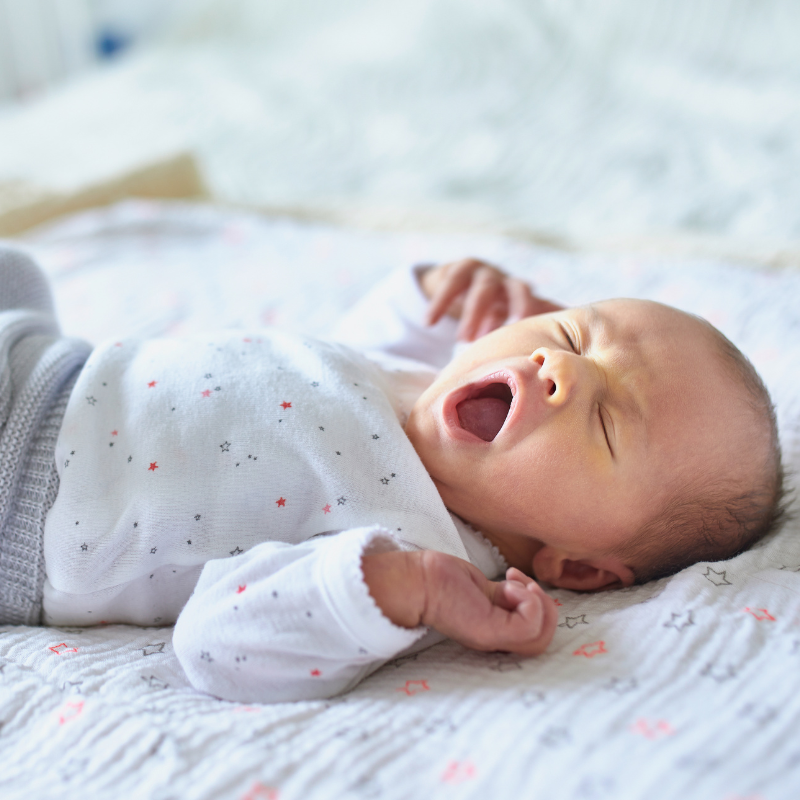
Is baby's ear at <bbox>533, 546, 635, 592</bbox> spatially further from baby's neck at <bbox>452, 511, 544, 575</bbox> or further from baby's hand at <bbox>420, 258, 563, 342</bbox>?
baby's hand at <bbox>420, 258, 563, 342</bbox>

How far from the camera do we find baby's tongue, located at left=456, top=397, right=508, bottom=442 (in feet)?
3.07

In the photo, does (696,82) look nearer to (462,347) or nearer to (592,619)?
(462,347)

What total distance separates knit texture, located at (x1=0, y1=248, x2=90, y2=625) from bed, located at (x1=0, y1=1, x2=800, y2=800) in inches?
2.7

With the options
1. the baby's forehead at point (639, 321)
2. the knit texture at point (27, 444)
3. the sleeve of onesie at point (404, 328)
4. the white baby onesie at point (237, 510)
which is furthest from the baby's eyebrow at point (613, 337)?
the knit texture at point (27, 444)

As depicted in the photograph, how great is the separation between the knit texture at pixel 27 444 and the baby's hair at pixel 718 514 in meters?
0.65

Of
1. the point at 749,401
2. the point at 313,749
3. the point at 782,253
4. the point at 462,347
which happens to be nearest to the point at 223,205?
the point at 462,347

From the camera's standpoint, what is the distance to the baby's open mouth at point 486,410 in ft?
3.07

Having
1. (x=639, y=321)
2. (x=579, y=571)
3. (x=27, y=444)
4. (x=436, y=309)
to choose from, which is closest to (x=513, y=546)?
(x=579, y=571)

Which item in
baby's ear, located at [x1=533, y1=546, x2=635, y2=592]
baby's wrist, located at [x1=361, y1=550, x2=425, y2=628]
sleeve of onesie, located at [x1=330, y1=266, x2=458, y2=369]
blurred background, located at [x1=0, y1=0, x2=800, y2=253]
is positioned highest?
blurred background, located at [x1=0, y1=0, x2=800, y2=253]

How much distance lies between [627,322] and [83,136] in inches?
88.3

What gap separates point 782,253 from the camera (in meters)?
1.54

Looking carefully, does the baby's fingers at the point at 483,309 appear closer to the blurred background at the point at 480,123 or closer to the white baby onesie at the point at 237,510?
the white baby onesie at the point at 237,510

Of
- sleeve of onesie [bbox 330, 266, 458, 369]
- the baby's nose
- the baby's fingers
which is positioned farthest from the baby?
sleeve of onesie [bbox 330, 266, 458, 369]

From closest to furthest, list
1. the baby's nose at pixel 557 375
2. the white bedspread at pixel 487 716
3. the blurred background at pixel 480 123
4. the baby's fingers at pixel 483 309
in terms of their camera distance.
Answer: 1. the white bedspread at pixel 487 716
2. the baby's nose at pixel 557 375
3. the baby's fingers at pixel 483 309
4. the blurred background at pixel 480 123
